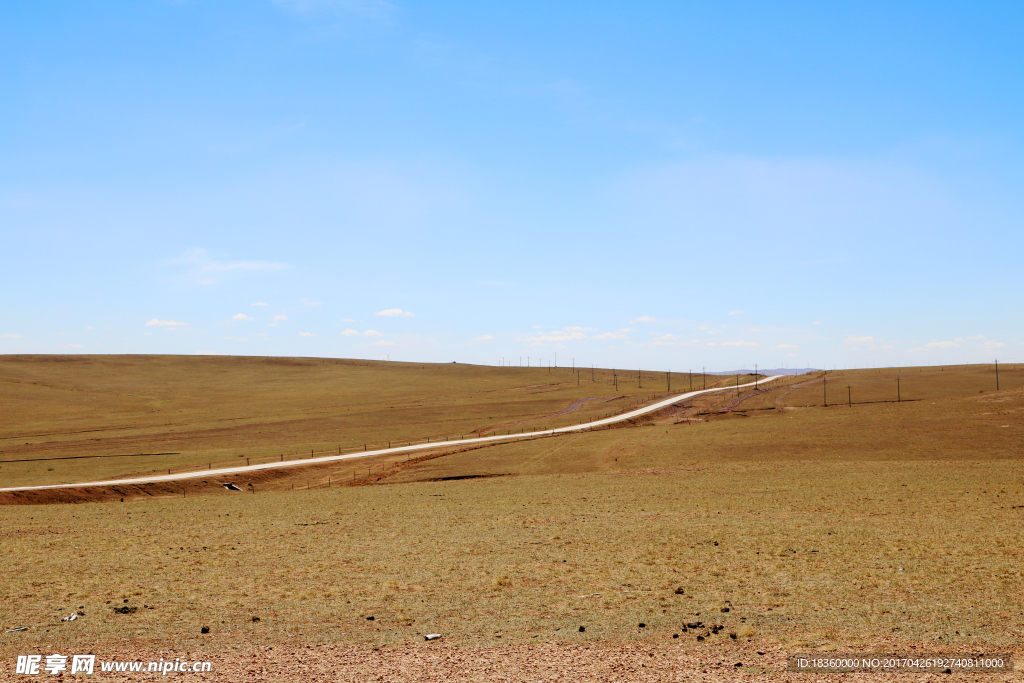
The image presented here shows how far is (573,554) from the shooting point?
20.1 metres

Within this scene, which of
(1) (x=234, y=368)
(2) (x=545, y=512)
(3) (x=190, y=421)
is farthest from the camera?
(1) (x=234, y=368)

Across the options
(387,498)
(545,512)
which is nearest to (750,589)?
(545,512)

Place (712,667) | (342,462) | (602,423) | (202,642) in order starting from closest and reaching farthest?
(712,667) < (202,642) < (342,462) < (602,423)

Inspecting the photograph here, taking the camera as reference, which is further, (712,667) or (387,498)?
(387,498)

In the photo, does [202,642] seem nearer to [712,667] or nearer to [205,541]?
[712,667]

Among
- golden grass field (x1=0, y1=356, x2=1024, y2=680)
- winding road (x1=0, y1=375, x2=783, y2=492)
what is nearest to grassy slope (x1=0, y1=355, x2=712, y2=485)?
winding road (x1=0, y1=375, x2=783, y2=492)

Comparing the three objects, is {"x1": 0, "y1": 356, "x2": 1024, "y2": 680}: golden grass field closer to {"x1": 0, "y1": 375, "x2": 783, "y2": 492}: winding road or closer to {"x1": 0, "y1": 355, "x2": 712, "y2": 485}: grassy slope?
{"x1": 0, "y1": 375, "x2": 783, "y2": 492}: winding road

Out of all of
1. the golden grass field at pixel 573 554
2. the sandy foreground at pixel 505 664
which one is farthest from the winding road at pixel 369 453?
the sandy foreground at pixel 505 664

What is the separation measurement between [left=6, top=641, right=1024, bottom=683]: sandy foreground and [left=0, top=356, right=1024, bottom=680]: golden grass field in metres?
0.08

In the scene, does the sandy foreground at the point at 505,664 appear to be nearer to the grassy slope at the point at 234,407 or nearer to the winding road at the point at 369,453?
the winding road at the point at 369,453

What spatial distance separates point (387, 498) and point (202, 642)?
22.3m

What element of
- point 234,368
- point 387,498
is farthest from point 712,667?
point 234,368

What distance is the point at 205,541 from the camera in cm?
2344

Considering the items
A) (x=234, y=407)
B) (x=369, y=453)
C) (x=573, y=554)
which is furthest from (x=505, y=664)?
(x=234, y=407)
